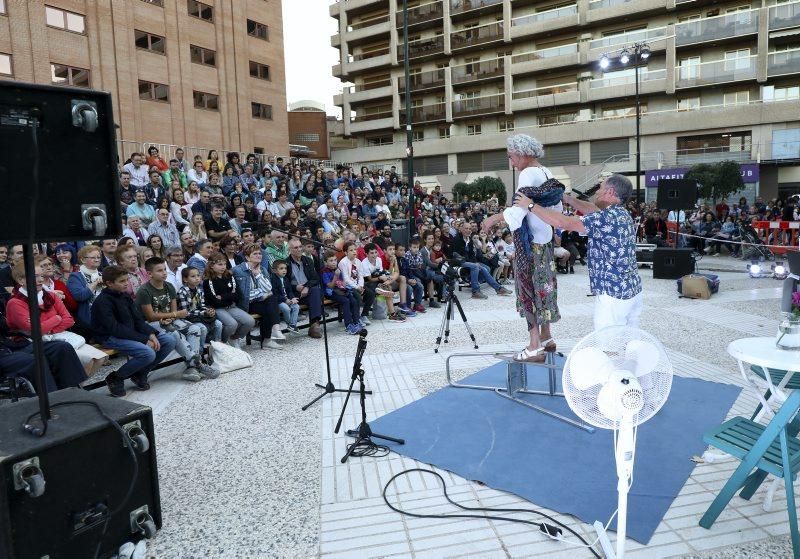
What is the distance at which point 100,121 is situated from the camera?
7.95 feet

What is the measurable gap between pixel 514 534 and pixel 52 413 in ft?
7.66

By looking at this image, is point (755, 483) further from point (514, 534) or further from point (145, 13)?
point (145, 13)

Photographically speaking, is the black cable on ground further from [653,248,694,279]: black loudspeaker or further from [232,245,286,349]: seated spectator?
[653,248,694,279]: black loudspeaker

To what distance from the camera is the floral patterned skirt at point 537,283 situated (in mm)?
4121

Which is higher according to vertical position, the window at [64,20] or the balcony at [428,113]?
the balcony at [428,113]

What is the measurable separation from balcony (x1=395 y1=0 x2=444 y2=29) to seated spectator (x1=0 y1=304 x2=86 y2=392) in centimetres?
3984

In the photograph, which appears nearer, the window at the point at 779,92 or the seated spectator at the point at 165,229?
the seated spectator at the point at 165,229

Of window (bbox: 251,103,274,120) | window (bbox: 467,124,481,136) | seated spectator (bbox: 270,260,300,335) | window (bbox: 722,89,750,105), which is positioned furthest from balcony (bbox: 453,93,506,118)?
seated spectator (bbox: 270,260,300,335)

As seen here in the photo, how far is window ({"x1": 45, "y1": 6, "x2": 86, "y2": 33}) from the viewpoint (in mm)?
18531

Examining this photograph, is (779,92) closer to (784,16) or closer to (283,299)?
(784,16)

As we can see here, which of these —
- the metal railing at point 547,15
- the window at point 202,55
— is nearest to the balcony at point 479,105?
the metal railing at point 547,15

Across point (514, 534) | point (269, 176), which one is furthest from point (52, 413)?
point (269, 176)

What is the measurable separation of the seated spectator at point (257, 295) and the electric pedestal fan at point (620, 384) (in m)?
5.17

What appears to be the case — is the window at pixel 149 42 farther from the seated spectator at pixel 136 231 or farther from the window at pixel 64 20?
the seated spectator at pixel 136 231
